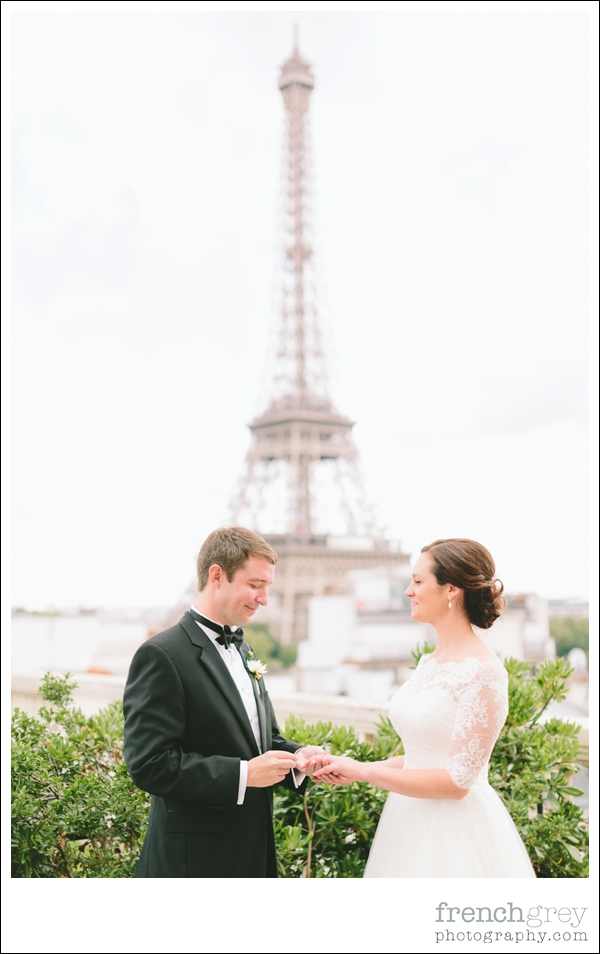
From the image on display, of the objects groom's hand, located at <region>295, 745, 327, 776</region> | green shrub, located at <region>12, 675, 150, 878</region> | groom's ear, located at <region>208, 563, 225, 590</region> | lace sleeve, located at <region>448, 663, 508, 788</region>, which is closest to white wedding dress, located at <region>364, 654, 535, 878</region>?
lace sleeve, located at <region>448, 663, 508, 788</region>

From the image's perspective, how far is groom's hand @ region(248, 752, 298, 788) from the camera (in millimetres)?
2037

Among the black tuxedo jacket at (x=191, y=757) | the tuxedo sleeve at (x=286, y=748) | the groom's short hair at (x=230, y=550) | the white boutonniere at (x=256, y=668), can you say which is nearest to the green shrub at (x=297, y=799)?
the tuxedo sleeve at (x=286, y=748)

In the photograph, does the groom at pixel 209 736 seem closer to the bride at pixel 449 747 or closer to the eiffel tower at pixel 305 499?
the bride at pixel 449 747

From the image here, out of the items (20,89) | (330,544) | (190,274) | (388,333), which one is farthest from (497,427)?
(20,89)

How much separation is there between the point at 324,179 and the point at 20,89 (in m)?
25.4

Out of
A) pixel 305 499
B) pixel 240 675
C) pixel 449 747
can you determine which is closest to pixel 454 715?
pixel 449 747

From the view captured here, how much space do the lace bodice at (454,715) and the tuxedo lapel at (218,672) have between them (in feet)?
1.72

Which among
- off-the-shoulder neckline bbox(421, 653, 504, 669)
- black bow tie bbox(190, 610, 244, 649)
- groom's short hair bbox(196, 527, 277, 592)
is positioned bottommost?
off-the-shoulder neckline bbox(421, 653, 504, 669)

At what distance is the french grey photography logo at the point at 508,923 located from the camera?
2473mm

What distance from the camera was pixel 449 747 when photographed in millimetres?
2238

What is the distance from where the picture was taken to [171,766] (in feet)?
6.35

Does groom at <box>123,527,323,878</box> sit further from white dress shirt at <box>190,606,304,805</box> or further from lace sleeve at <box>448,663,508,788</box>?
lace sleeve at <box>448,663,508,788</box>

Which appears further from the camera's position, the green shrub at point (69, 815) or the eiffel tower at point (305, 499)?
the eiffel tower at point (305, 499)

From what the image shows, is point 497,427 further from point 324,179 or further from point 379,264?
point 324,179
